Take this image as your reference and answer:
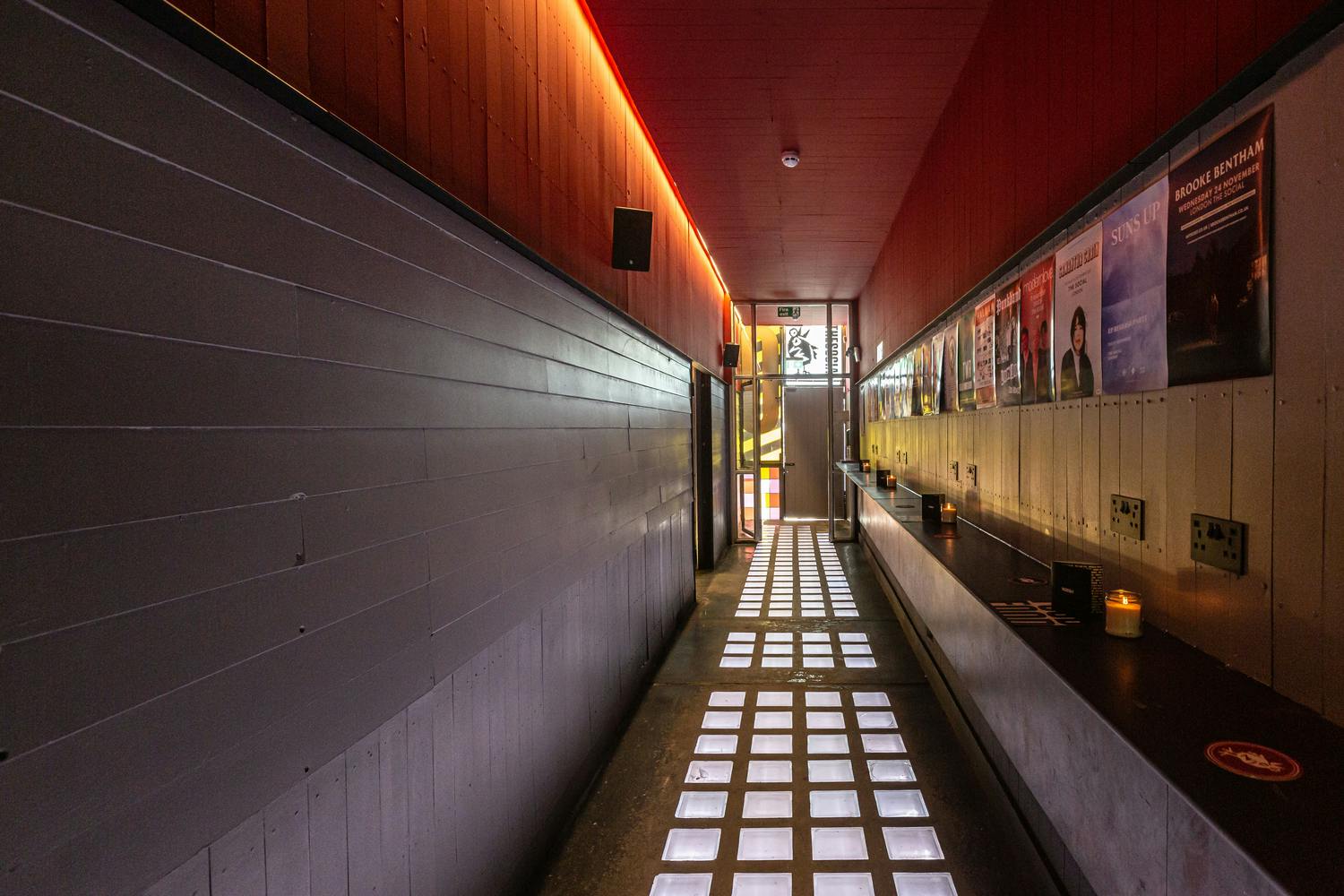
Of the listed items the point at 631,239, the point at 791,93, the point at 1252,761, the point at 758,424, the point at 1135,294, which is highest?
the point at 791,93

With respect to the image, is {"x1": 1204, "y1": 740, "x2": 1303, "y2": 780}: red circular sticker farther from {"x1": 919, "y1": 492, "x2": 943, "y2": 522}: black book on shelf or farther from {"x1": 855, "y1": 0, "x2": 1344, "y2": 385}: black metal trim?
{"x1": 919, "y1": 492, "x2": 943, "y2": 522}: black book on shelf

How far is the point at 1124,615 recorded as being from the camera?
1640 millimetres

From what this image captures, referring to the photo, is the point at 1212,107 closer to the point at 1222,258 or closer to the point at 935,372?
the point at 1222,258

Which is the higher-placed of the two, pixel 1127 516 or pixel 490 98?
pixel 490 98

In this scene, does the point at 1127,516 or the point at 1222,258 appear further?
the point at 1127,516

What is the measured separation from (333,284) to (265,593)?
59 cm

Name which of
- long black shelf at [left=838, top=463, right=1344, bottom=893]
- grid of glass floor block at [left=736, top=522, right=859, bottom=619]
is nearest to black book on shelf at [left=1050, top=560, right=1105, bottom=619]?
long black shelf at [left=838, top=463, right=1344, bottom=893]

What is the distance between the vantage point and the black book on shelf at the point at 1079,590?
1.82 metres

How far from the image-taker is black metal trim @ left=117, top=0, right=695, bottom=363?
33.7 inches

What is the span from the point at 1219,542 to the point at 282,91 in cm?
214

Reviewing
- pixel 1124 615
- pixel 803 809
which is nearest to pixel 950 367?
pixel 1124 615

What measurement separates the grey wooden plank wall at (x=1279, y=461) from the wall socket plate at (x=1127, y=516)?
3 cm

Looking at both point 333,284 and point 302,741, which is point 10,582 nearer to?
point 302,741

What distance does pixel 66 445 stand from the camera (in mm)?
757
